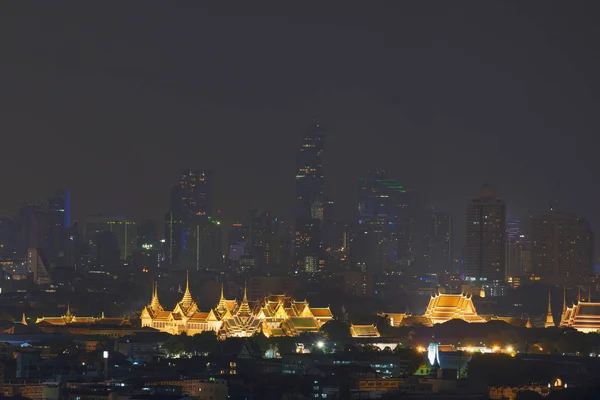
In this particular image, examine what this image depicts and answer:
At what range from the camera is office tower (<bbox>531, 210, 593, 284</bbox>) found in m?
182

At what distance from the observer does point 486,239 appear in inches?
7126

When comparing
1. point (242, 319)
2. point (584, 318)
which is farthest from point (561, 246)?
point (242, 319)

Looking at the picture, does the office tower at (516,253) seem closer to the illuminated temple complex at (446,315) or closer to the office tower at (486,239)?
the office tower at (486,239)

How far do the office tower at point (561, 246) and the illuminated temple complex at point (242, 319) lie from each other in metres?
57.1

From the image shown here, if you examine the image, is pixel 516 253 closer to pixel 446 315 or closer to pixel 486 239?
pixel 486 239

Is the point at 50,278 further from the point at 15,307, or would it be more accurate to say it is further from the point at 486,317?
the point at 486,317

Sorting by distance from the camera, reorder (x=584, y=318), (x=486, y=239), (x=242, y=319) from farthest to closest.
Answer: (x=486, y=239)
(x=584, y=318)
(x=242, y=319)

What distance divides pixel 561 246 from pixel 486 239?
6.32 metres

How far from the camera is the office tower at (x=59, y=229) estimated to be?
188 m

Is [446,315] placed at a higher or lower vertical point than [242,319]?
higher

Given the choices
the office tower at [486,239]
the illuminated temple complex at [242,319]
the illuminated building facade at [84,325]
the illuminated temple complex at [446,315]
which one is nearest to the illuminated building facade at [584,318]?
the illuminated temple complex at [446,315]

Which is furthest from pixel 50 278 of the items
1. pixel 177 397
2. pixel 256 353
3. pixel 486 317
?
pixel 177 397

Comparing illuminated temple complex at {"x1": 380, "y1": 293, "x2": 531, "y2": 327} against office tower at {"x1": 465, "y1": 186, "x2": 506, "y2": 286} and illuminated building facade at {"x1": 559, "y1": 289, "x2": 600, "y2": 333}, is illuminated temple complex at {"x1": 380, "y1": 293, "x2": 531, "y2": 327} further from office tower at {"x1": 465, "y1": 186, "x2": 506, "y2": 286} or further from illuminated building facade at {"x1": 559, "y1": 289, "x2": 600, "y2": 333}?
office tower at {"x1": 465, "y1": 186, "x2": 506, "y2": 286}

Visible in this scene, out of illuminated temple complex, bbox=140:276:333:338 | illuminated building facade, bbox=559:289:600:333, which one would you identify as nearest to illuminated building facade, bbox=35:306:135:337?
illuminated temple complex, bbox=140:276:333:338
